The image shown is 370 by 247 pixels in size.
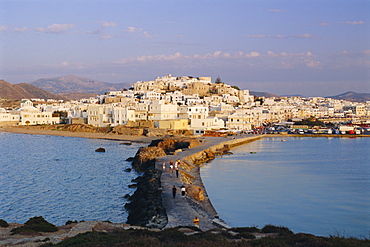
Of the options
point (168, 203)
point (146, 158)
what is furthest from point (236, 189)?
point (146, 158)

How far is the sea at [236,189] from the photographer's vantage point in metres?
13.9

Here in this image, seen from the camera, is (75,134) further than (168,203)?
Yes

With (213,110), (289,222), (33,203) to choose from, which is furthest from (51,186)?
(213,110)

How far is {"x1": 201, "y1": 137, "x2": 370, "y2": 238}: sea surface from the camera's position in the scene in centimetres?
1330

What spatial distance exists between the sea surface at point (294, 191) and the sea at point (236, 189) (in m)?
0.03

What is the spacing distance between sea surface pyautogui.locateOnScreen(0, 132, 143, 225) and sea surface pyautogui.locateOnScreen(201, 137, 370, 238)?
4483 millimetres

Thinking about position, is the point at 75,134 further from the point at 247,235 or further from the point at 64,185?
the point at 247,235

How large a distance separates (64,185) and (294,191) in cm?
1152

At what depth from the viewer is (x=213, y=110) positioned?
64.7 m

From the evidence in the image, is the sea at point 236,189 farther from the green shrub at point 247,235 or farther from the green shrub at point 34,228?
the green shrub at point 34,228

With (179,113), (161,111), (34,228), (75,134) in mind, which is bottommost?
(34,228)

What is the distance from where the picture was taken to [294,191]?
60.8 feet

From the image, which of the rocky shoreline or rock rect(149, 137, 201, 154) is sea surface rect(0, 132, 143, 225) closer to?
the rocky shoreline

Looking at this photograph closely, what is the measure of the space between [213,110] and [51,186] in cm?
4628
